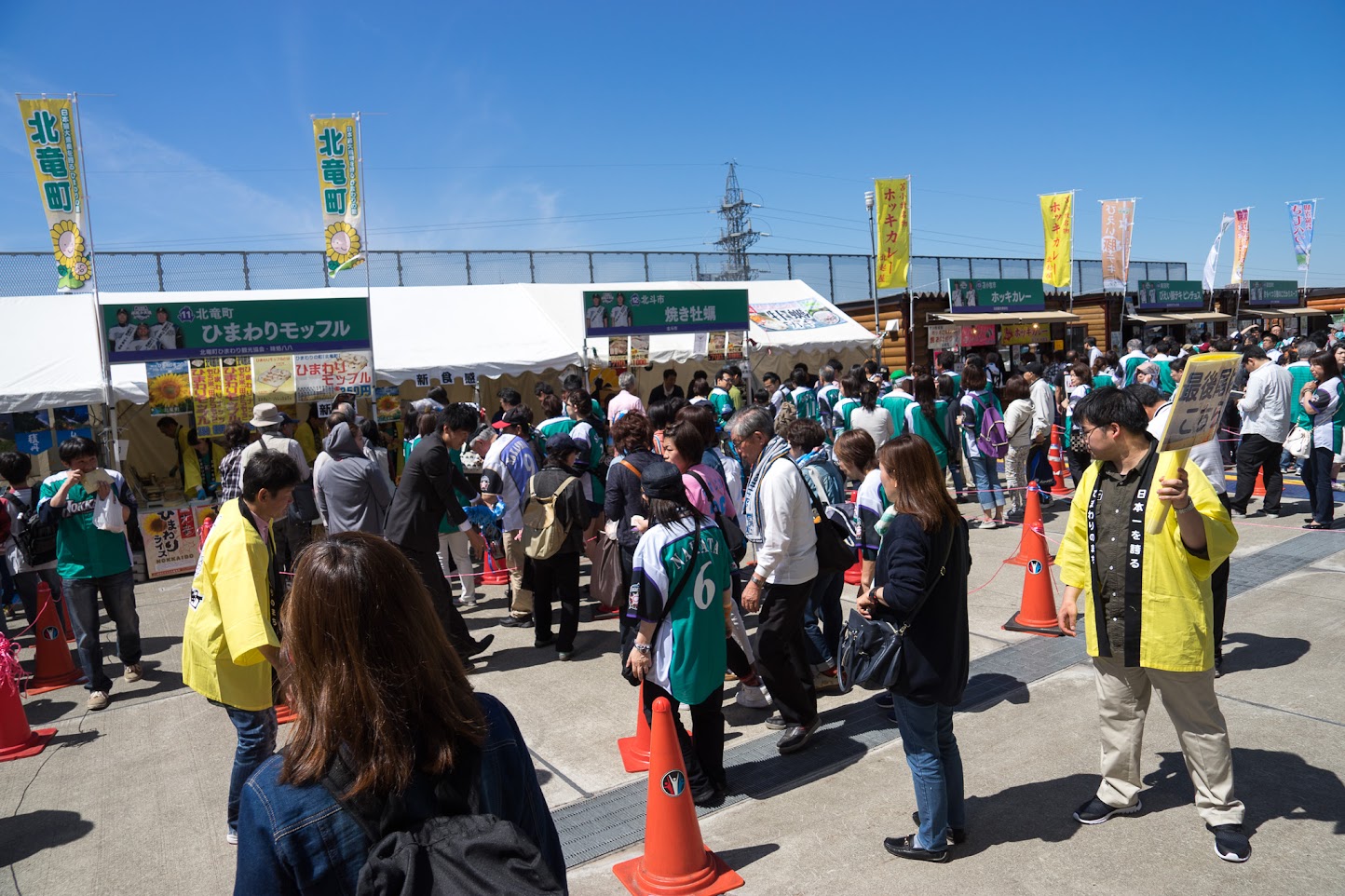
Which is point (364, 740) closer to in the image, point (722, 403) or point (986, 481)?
point (986, 481)

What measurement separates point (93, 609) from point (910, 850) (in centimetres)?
555

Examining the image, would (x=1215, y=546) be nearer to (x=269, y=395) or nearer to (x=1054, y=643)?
(x=1054, y=643)

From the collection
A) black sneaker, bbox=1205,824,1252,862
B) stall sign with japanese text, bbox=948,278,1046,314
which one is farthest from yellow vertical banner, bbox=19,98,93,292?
stall sign with japanese text, bbox=948,278,1046,314

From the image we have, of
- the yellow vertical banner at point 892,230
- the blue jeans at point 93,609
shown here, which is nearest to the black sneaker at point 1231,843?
the blue jeans at point 93,609

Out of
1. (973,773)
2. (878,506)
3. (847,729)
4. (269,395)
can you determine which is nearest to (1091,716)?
(973,773)

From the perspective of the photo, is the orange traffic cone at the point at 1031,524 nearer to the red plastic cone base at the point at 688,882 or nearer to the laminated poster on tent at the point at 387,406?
the red plastic cone base at the point at 688,882

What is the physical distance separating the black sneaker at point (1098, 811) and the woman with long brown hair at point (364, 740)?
2943 mm

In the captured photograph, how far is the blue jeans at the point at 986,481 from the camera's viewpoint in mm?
10055

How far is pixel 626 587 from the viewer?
19.2ft

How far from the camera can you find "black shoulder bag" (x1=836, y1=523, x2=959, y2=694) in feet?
11.3

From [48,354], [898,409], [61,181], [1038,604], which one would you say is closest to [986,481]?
[898,409]

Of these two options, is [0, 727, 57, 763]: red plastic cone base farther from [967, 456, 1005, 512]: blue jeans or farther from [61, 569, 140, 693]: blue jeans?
[967, 456, 1005, 512]: blue jeans

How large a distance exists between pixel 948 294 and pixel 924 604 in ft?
66.9

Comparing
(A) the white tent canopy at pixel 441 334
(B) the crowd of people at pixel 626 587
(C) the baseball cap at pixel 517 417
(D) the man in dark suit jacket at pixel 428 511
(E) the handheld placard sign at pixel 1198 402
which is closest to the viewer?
(B) the crowd of people at pixel 626 587
